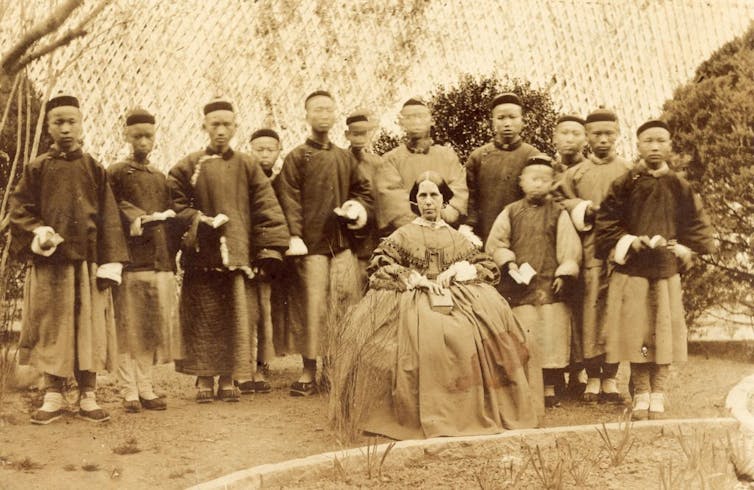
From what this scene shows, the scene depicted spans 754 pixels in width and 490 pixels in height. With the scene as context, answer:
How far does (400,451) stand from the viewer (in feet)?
14.3

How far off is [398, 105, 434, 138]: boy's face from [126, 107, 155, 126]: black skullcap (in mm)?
1763

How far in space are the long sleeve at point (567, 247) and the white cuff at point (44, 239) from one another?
3.12 metres

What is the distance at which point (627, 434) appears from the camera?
440cm

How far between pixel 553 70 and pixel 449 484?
5.55m

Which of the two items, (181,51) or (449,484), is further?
(181,51)

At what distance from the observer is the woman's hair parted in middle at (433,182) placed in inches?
214

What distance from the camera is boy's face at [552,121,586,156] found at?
6441 millimetres

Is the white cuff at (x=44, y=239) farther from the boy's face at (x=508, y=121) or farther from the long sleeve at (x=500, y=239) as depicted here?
the boy's face at (x=508, y=121)

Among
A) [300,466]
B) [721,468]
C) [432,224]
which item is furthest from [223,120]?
[721,468]

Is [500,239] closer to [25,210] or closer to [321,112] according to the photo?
[321,112]

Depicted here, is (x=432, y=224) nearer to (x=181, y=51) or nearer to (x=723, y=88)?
(x=181, y=51)

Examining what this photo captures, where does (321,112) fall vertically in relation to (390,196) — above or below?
→ above

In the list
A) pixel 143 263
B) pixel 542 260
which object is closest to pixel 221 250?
pixel 143 263

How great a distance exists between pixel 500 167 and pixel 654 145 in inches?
43.2
